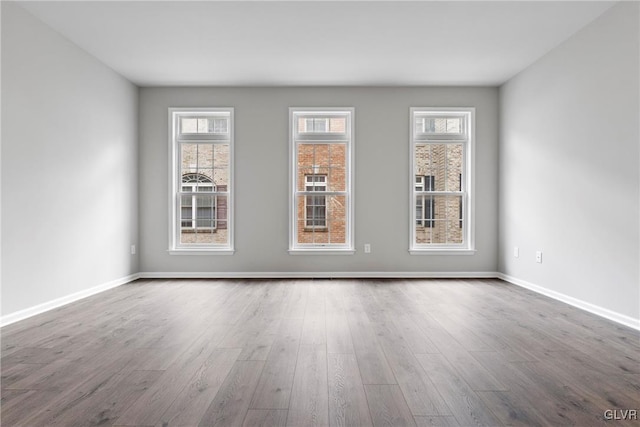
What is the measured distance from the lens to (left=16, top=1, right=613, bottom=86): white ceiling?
3.12 meters

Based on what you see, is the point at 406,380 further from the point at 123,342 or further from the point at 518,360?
the point at 123,342

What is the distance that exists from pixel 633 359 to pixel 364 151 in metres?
3.59

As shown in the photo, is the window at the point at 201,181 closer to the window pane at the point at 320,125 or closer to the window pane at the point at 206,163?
the window pane at the point at 206,163

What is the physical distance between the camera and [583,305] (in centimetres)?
339

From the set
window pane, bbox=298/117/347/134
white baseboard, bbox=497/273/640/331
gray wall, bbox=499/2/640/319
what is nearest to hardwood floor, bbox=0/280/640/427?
white baseboard, bbox=497/273/640/331

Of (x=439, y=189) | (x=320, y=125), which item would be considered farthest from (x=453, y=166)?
(x=320, y=125)

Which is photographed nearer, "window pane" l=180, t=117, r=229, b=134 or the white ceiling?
the white ceiling

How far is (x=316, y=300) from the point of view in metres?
3.69

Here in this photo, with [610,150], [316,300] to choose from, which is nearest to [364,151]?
[316,300]

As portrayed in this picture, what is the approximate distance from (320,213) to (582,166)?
312 cm

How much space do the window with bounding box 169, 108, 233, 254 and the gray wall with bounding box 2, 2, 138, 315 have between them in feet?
2.17

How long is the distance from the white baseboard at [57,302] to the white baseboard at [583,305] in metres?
5.14

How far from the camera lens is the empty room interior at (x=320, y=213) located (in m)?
1.86

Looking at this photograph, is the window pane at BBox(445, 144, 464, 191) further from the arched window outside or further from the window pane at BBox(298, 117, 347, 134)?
the arched window outside
